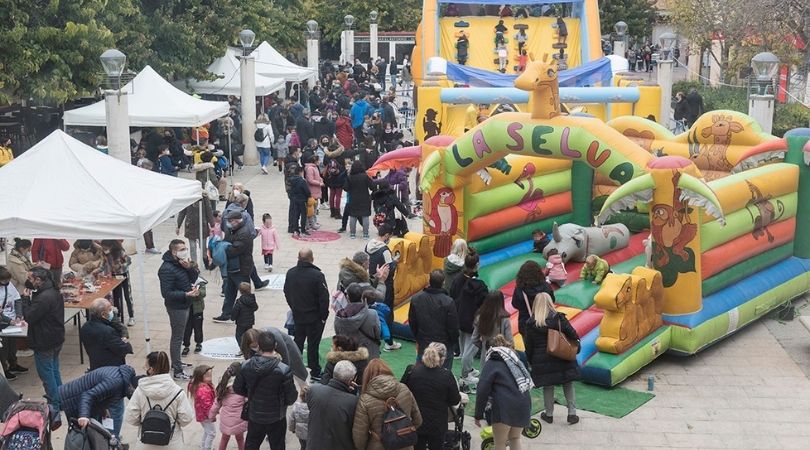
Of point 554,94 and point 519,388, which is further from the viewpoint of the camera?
point 554,94

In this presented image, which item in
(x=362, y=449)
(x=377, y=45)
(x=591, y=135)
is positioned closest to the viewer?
(x=362, y=449)

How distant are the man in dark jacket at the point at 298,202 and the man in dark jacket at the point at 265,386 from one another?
29.2ft

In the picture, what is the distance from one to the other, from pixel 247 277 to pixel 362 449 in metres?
5.47

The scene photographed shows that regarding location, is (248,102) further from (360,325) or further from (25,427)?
(25,427)

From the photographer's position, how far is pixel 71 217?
11055 millimetres

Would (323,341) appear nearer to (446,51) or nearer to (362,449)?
(362,449)

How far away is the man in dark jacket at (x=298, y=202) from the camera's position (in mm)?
17297

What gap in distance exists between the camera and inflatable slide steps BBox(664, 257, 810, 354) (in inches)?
460

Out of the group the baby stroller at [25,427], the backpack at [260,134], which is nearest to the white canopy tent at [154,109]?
the backpack at [260,134]

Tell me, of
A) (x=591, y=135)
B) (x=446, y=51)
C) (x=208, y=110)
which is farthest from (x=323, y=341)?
(x=446, y=51)

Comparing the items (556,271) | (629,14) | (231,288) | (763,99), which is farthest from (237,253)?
(629,14)

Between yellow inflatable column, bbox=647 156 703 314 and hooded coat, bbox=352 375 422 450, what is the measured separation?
4674 mm

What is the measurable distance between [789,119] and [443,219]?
14194mm

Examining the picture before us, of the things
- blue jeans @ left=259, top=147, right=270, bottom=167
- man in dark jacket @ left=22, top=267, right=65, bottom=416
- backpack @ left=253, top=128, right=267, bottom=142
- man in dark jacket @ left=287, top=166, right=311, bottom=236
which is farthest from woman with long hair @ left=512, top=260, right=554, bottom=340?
blue jeans @ left=259, top=147, right=270, bottom=167
